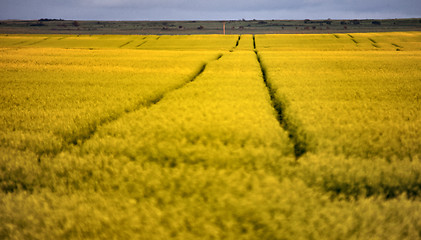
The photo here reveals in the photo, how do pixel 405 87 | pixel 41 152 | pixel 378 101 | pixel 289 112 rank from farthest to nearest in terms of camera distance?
pixel 405 87 < pixel 378 101 < pixel 289 112 < pixel 41 152

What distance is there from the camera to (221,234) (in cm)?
156

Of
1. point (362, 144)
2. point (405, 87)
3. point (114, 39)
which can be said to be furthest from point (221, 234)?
point (114, 39)

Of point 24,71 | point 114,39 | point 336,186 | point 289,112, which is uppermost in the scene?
point 114,39

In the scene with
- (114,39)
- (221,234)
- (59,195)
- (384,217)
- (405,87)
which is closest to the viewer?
(221,234)

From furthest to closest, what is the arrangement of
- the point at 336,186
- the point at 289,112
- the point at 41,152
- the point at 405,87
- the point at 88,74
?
the point at 88,74, the point at 405,87, the point at 289,112, the point at 41,152, the point at 336,186

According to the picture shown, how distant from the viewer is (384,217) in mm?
1728

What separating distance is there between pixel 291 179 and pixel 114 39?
109ft

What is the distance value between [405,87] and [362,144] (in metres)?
4.46

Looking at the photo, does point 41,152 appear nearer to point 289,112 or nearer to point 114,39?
point 289,112

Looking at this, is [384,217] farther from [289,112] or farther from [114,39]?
[114,39]

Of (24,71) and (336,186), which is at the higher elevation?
(24,71)

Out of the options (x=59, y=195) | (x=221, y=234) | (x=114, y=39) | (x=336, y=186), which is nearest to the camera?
(x=221, y=234)

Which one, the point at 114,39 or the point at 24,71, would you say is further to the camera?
the point at 114,39

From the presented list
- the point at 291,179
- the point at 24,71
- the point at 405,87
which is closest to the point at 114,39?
the point at 24,71
